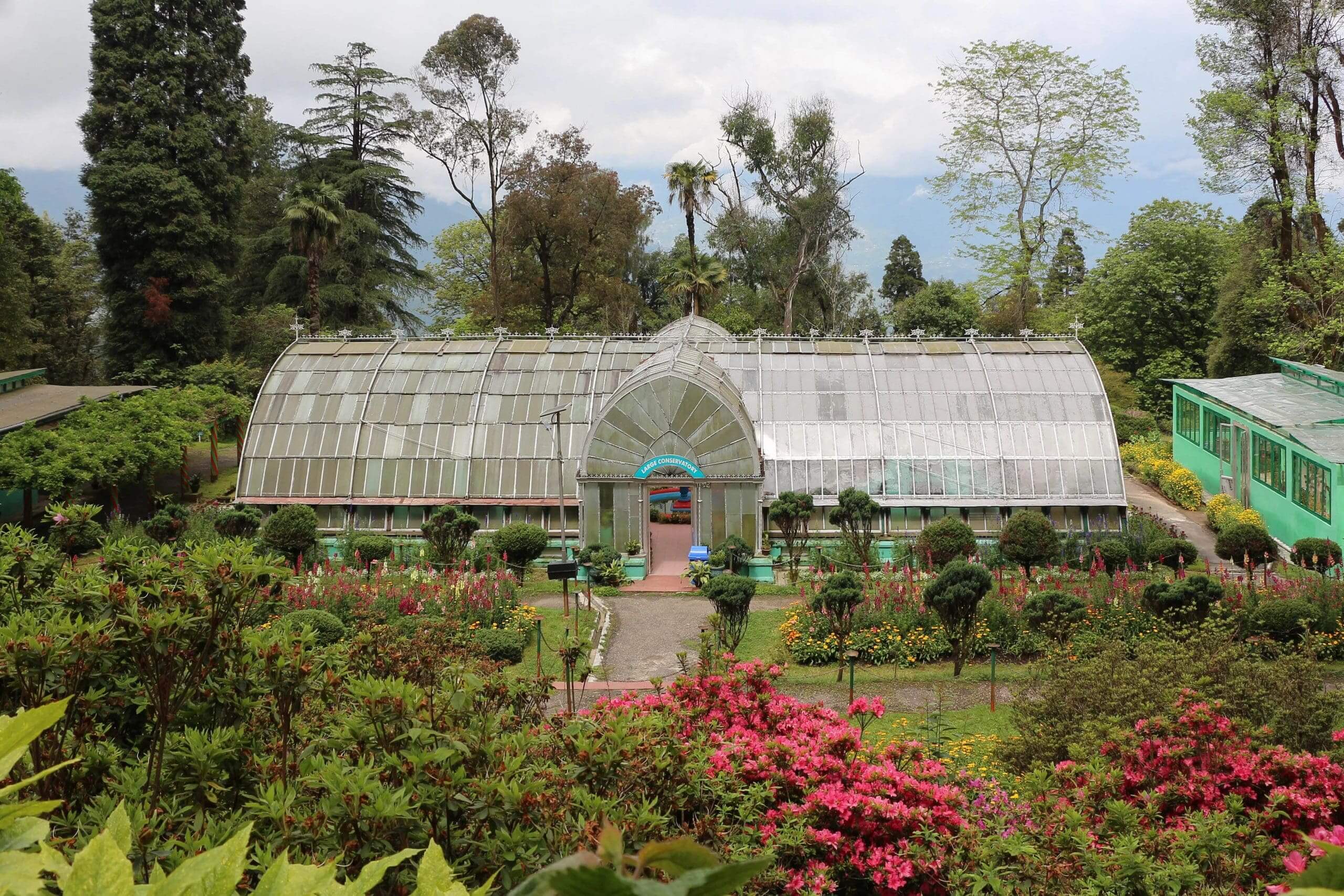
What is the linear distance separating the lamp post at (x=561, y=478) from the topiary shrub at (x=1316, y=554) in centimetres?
1451

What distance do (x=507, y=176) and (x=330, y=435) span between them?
25.0 metres

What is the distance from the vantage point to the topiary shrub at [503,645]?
57.2ft

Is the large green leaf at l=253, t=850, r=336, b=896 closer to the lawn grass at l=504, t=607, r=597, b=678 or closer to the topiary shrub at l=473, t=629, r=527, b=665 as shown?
the lawn grass at l=504, t=607, r=597, b=678

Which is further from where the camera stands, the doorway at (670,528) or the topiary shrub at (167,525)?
the doorway at (670,528)

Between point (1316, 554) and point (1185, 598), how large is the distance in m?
6.57

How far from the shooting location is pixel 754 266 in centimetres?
5600

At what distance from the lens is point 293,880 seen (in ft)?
5.65

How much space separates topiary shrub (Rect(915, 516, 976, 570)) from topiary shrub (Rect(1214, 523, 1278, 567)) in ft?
16.6

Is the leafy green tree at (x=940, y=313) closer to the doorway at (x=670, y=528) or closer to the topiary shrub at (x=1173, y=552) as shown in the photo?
the doorway at (x=670, y=528)

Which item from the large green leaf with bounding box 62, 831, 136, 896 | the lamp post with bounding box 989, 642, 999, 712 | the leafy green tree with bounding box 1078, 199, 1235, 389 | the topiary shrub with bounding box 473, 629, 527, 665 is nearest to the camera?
the large green leaf with bounding box 62, 831, 136, 896

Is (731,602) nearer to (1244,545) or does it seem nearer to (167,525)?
(1244,545)

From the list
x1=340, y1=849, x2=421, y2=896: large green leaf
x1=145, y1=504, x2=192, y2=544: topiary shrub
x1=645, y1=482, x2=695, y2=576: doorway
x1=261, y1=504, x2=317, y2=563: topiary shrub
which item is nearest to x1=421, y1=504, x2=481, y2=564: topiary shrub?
x1=261, y1=504, x2=317, y2=563: topiary shrub

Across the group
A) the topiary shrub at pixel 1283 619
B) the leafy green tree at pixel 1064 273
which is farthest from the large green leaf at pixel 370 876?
the leafy green tree at pixel 1064 273

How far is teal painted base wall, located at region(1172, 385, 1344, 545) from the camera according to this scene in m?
22.7
